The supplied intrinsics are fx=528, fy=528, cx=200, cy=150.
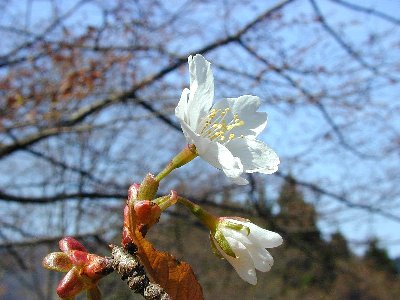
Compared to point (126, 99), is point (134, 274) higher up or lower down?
higher up

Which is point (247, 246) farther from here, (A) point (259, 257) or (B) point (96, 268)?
(B) point (96, 268)

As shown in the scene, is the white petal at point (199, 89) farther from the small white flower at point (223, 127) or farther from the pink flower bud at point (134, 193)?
the pink flower bud at point (134, 193)

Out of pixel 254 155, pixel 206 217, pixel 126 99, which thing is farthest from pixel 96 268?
pixel 126 99

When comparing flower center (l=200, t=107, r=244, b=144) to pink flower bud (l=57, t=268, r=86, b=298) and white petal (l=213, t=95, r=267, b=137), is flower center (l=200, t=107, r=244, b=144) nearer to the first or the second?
white petal (l=213, t=95, r=267, b=137)

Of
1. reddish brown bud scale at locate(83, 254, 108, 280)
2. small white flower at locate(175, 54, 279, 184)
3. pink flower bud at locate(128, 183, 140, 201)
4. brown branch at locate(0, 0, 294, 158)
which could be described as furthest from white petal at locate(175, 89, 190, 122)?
brown branch at locate(0, 0, 294, 158)

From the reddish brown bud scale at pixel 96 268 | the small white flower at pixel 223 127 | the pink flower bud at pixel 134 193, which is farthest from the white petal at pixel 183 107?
the reddish brown bud scale at pixel 96 268
